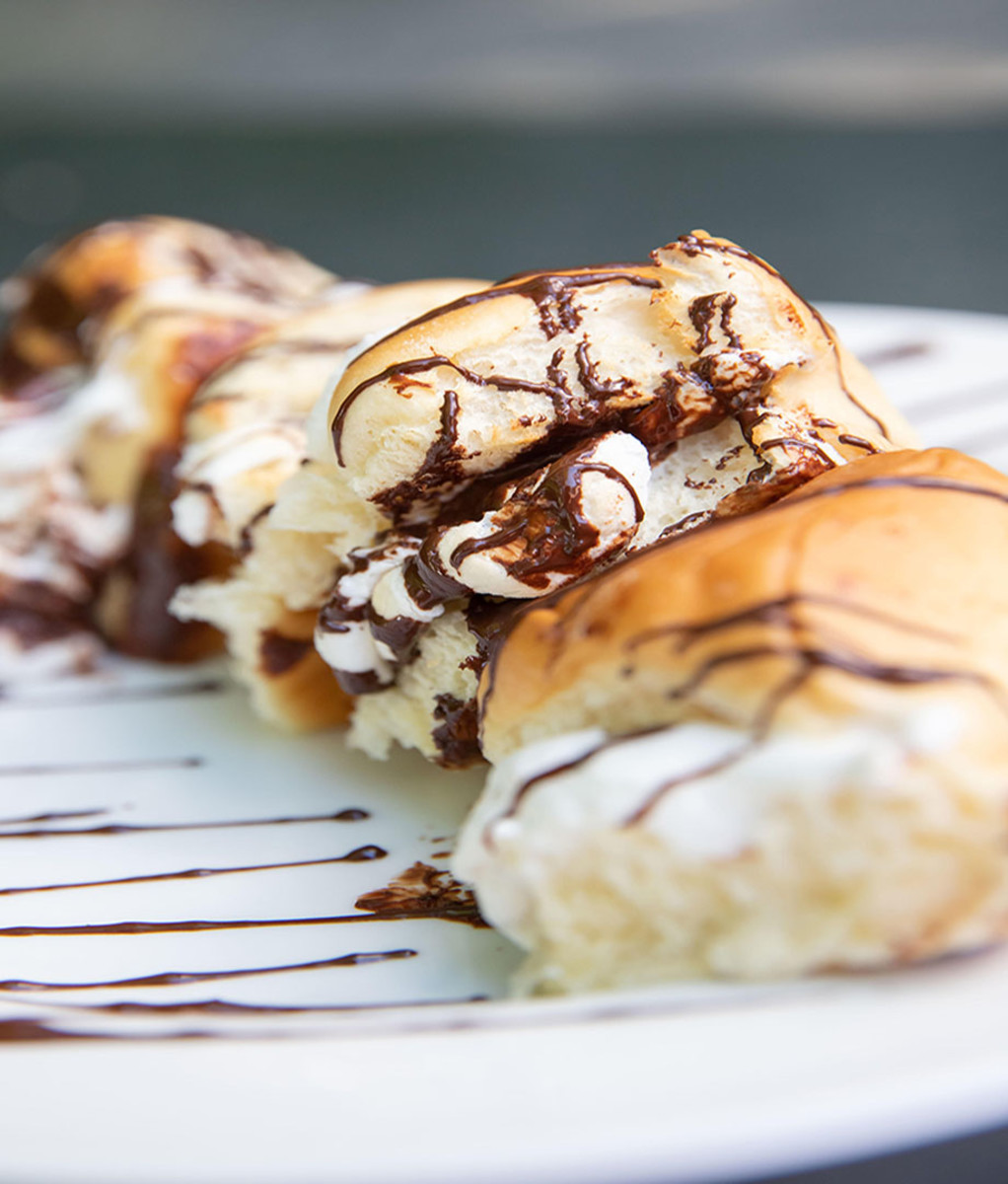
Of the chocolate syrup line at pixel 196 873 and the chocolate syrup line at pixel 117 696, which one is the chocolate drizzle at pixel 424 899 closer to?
the chocolate syrup line at pixel 196 873

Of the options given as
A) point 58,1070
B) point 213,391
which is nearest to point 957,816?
point 58,1070

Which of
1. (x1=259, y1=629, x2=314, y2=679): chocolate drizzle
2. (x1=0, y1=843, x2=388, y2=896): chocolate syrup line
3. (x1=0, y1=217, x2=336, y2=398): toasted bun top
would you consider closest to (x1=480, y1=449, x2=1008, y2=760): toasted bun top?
(x1=0, y1=843, x2=388, y2=896): chocolate syrup line

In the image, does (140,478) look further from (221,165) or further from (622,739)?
(221,165)

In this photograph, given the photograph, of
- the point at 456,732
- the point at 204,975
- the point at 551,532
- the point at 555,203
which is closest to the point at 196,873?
the point at 204,975

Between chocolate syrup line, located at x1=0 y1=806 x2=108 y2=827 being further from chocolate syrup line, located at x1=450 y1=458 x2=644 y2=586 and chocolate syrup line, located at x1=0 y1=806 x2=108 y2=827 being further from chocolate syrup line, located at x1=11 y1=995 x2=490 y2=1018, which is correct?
chocolate syrup line, located at x1=450 y1=458 x2=644 y2=586

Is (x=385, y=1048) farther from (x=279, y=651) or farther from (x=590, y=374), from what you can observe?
(x=279, y=651)

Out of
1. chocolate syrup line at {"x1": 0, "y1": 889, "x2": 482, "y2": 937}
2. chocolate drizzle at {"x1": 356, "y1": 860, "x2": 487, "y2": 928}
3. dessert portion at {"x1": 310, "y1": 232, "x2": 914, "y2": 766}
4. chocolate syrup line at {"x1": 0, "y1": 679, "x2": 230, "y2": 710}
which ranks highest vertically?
dessert portion at {"x1": 310, "y1": 232, "x2": 914, "y2": 766}

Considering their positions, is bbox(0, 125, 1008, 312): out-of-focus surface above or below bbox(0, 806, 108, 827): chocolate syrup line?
above
